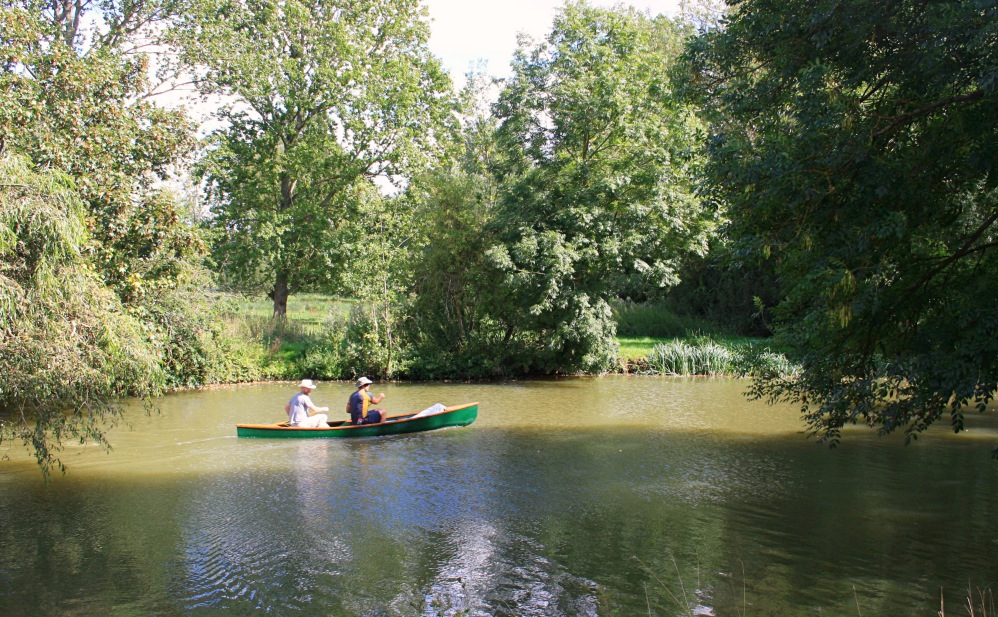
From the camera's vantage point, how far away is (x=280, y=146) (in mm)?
29297

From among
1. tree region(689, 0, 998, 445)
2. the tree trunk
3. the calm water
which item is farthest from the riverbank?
tree region(689, 0, 998, 445)

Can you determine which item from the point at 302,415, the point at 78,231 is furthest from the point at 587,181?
the point at 78,231

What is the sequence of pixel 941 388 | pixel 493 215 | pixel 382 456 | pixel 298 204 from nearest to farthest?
pixel 941 388, pixel 382 456, pixel 493 215, pixel 298 204

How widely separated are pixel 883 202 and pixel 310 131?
22.9m

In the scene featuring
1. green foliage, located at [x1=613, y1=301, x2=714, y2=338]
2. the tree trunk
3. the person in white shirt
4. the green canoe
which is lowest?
the green canoe

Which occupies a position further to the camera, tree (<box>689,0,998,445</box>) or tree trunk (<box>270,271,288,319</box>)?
tree trunk (<box>270,271,288,319</box>)

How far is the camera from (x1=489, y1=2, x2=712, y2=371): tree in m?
21.1

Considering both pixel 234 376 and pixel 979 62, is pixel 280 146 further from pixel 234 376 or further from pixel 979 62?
pixel 979 62

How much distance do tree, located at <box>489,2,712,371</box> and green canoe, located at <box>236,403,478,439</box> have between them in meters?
6.43

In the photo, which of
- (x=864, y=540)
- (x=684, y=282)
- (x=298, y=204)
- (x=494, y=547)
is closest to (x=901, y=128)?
(x=864, y=540)

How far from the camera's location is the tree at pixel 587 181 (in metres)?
21.1

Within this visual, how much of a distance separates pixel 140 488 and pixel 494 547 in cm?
569

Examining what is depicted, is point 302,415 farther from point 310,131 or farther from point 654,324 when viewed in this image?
point 654,324

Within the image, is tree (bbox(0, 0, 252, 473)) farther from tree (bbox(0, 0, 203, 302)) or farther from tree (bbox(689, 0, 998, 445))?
tree (bbox(689, 0, 998, 445))
